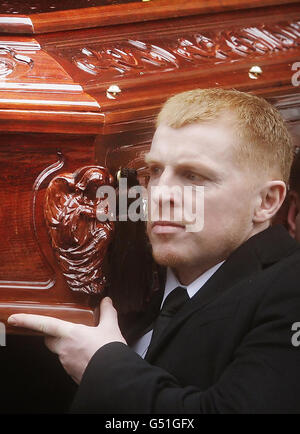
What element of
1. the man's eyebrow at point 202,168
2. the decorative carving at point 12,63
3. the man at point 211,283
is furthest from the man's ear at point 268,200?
the decorative carving at point 12,63

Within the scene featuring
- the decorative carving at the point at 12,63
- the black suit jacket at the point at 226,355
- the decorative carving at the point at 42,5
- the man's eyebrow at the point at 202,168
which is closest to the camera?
the black suit jacket at the point at 226,355

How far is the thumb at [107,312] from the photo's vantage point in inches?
54.5

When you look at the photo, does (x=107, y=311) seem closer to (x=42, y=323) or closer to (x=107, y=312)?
(x=107, y=312)

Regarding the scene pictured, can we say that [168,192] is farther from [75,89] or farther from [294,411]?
[294,411]

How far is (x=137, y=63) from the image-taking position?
1507 mm

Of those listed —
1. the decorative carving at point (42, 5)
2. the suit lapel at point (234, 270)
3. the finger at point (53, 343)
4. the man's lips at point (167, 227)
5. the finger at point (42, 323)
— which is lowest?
the finger at point (53, 343)

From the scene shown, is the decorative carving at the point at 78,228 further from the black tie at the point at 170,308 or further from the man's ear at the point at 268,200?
the man's ear at the point at 268,200

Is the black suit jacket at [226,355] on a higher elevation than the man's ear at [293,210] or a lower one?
lower

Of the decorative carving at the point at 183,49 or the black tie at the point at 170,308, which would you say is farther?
the decorative carving at the point at 183,49

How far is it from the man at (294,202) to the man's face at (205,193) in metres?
0.33

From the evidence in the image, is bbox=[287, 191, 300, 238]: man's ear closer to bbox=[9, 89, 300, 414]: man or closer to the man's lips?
bbox=[9, 89, 300, 414]: man

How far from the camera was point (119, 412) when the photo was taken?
3.92 ft

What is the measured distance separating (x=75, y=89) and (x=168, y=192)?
1.02ft

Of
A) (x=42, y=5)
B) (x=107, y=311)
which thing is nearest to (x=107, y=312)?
(x=107, y=311)
